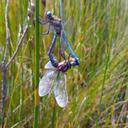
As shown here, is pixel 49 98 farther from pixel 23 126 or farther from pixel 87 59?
pixel 87 59

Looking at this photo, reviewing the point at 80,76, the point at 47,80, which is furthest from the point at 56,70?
the point at 80,76

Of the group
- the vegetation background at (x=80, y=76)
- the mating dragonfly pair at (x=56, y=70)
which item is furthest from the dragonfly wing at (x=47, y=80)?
the vegetation background at (x=80, y=76)

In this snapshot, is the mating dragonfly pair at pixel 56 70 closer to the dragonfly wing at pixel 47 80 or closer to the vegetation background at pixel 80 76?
the dragonfly wing at pixel 47 80

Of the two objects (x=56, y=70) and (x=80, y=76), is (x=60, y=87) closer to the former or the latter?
(x=56, y=70)

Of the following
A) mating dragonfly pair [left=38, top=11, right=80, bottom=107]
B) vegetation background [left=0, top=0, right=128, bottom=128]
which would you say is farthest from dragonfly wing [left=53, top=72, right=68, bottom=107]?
vegetation background [left=0, top=0, right=128, bottom=128]

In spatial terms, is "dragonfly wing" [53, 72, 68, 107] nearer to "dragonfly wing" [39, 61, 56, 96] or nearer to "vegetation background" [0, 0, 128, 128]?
"dragonfly wing" [39, 61, 56, 96]
